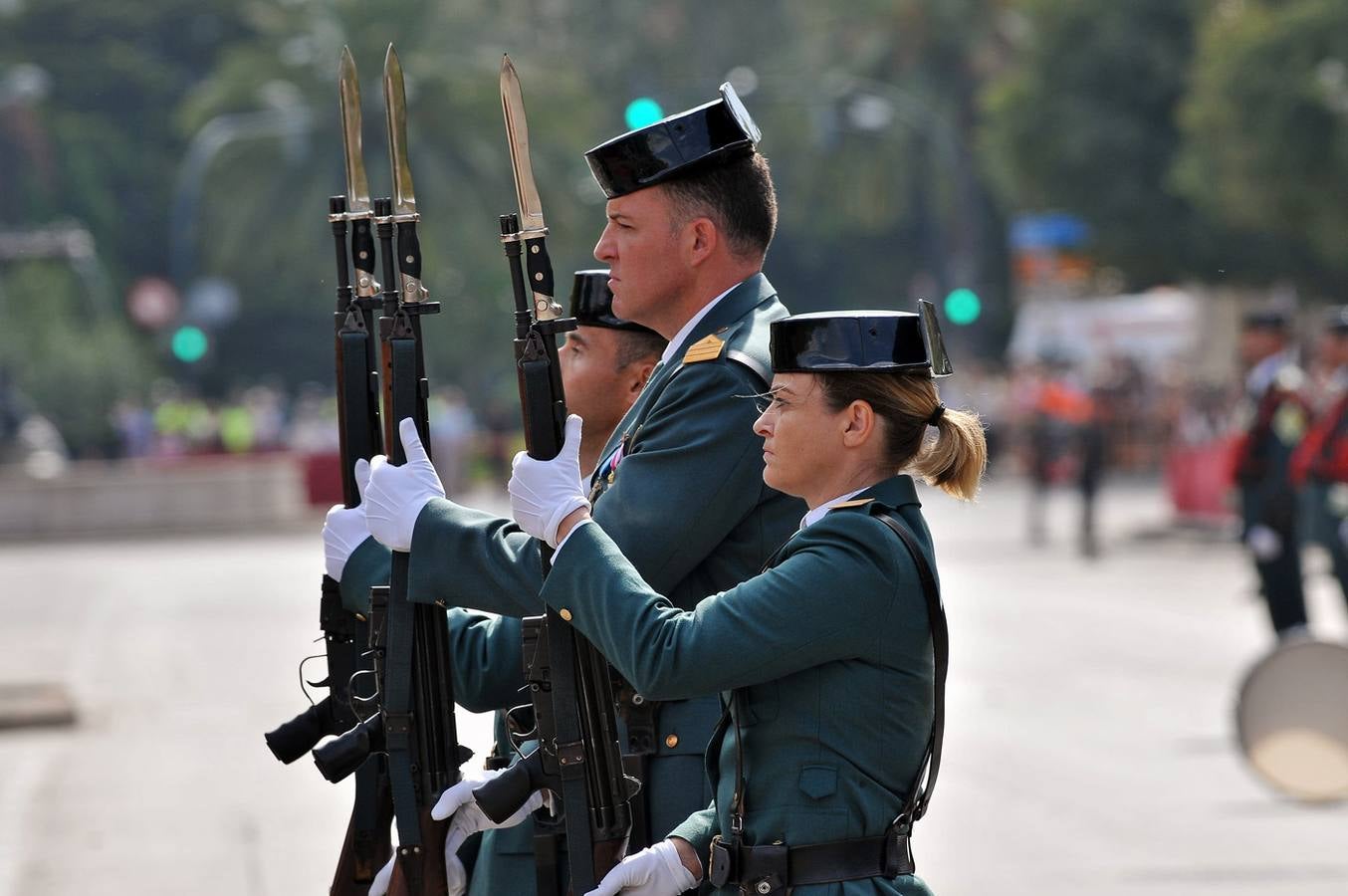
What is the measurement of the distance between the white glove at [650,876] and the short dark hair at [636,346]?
112cm

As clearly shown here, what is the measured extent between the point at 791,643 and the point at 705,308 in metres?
0.76

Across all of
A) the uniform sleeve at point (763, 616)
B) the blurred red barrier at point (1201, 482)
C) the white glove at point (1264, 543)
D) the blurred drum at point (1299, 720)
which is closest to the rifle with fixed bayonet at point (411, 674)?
the uniform sleeve at point (763, 616)

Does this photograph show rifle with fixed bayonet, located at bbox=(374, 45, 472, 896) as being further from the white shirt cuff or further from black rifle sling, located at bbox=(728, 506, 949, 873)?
black rifle sling, located at bbox=(728, 506, 949, 873)

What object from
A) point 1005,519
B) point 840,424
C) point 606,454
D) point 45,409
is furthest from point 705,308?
point 45,409

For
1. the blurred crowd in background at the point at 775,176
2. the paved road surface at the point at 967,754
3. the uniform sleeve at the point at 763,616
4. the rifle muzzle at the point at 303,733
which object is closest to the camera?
the uniform sleeve at the point at 763,616

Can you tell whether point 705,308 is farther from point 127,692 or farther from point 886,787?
point 127,692

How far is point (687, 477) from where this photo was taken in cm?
318

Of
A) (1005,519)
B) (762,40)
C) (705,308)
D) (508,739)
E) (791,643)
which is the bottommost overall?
(1005,519)

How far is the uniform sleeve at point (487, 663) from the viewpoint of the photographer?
3633 millimetres

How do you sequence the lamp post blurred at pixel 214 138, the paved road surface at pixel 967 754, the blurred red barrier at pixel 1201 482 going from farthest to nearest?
1. the lamp post blurred at pixel 214 138
2. the blurred red barrier at pixel 1201 482
3. the paved road surface at pixel 967 754

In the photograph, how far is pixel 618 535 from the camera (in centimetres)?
315

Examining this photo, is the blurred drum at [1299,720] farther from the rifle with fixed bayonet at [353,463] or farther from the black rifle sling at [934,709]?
the black rifle sling at [934,709]

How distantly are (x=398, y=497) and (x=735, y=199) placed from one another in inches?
27.8

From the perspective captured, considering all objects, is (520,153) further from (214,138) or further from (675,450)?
(214,138)
